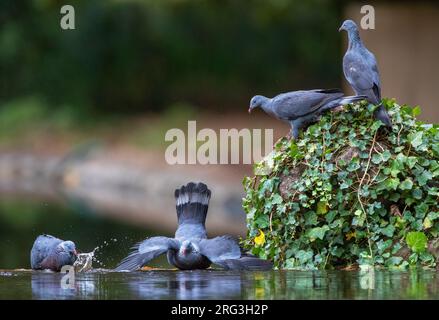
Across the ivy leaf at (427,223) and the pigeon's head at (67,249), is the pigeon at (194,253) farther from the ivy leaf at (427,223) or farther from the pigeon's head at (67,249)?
the ivy leaf at (427,223)

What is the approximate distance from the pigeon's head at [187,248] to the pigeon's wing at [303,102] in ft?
3.70

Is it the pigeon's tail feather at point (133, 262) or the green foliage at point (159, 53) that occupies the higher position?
the green foliage at point (159, 53)

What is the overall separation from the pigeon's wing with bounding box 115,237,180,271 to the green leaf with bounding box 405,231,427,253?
1580 millimetres

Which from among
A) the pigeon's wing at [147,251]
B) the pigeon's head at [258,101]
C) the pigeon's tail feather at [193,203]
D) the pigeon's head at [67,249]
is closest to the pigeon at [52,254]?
the pigeon's head at [67,249]

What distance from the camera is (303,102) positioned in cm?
684

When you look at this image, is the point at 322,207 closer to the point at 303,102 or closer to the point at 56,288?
the point at 303,102

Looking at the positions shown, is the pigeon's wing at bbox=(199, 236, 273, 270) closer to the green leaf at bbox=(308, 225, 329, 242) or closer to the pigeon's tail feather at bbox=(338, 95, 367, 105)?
the green leaf at bbox=(308, 225, 329, 242)

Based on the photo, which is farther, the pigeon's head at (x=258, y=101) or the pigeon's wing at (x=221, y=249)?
the pigeon's head at (x=258, y=101)

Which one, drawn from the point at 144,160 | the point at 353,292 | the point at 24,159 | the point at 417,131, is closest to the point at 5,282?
the point at 353,292

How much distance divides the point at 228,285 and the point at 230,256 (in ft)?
2.75

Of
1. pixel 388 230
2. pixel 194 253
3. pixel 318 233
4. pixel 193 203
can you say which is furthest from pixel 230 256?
pixel 388 230

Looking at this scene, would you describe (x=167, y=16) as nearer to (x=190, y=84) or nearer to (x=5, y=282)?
(x=190, y=84)

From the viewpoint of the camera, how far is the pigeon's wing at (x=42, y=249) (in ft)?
23.0
